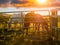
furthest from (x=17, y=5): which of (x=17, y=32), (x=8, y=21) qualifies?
(x=17, y=32)

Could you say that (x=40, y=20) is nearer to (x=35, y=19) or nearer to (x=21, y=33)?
(x=35, y=19)

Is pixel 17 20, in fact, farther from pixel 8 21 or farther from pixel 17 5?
pixel 17 5

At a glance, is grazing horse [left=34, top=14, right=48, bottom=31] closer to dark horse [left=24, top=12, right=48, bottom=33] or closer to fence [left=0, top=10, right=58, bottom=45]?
dark horse [left=24, top=12, right=48, bottom=33]

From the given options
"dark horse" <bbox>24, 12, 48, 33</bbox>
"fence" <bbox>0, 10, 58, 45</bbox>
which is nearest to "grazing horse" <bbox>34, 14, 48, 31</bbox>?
"dark horse" <bbox>24, 12, 48, 33</bbox>

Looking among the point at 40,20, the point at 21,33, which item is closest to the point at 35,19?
the point at 40,20

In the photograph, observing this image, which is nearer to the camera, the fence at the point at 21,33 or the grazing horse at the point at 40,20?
A: the fence at the point at 21,33

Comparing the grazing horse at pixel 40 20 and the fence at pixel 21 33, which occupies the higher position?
the grazing horse at pixel 40 20

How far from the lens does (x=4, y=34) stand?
6.24m

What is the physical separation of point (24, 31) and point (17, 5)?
209 centimetres

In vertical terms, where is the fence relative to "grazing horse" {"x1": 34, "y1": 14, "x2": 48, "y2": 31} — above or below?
below

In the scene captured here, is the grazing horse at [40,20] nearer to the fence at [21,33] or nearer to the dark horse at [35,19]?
the dark horse at [35,19]

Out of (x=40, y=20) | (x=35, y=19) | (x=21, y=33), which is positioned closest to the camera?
(x=21, y=33)

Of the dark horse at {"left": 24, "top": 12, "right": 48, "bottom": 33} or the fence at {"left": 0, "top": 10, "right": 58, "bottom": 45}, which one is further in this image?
the dark horse at {"left": 24, "top": 12, "right": 48, "bottom": 33}

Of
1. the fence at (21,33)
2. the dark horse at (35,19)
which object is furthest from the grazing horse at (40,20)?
the fence at (21,33)
